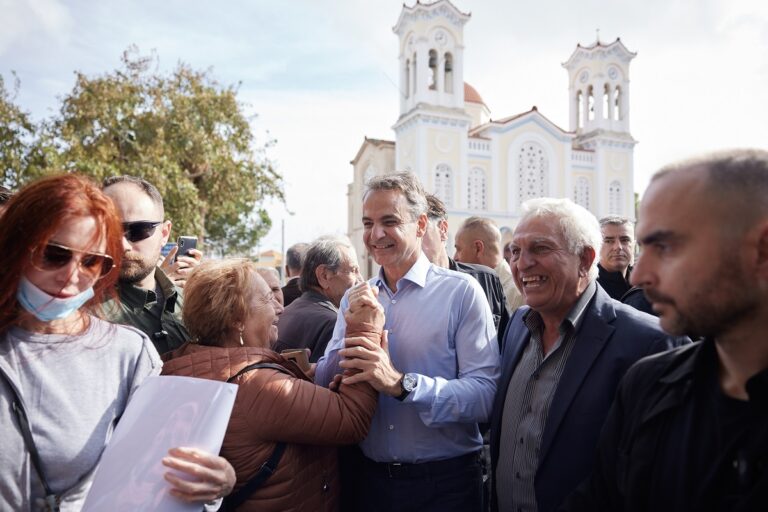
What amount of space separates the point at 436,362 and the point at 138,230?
1666mm

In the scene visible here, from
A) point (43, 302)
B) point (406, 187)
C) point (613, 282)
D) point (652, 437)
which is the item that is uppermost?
point (406, 187)

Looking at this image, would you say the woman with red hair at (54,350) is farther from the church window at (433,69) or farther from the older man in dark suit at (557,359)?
the church window at (433,69)

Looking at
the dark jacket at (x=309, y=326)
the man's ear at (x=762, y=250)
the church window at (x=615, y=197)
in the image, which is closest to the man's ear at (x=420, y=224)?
the dark jacket at (x=309, y=326)

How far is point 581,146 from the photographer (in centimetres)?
4234

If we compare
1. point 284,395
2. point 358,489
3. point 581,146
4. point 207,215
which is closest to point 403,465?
point 358,489

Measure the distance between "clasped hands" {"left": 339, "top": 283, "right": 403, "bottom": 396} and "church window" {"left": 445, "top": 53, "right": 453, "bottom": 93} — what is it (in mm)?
37166

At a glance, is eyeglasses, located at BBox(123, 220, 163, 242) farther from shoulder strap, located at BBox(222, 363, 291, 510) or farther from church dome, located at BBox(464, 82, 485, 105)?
church dome, located at BBox(464, 82, 485, 105)

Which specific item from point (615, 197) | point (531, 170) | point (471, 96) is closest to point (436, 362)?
point (531, 170)

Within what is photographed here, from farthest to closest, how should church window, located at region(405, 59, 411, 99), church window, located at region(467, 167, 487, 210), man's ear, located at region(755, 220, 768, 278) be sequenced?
church window, located at region(405, 59, 411, 99) < church window, located at region(467, 167, 487, 210) < man's ear, located at region(755, 220, 768, 278)

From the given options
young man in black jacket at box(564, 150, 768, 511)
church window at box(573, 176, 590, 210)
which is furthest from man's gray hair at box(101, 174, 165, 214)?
church window at box(573, 176, 590, 210)

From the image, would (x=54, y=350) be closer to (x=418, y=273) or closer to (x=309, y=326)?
(x=418, y=273)

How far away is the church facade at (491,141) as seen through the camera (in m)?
36.2

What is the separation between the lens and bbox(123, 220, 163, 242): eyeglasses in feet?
9.43

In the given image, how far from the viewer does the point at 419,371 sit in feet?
8.87
